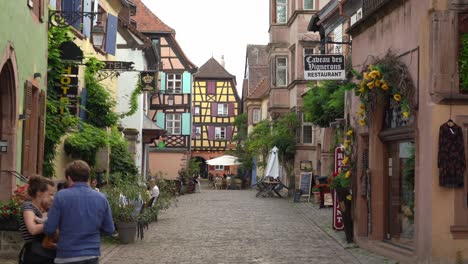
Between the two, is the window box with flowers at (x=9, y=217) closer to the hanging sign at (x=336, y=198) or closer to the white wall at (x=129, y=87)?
the hanging sign at (x=336, y=198)

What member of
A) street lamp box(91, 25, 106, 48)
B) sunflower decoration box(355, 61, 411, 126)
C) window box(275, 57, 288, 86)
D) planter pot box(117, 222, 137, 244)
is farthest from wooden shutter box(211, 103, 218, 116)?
sunflower decoration box(355, 61, 411, 126)

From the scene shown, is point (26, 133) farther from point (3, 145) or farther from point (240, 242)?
point (240, 242)

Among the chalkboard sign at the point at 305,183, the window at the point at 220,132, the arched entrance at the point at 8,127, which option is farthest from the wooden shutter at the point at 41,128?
the window at the point at 220,132

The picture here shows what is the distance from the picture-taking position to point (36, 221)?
23.2ft

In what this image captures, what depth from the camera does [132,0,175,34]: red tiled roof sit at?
173 ft

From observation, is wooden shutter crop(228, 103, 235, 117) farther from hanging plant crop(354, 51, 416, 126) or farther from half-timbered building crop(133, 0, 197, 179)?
hanging plant crop(354, 51, 416, 126)

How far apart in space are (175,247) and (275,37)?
1071 inches

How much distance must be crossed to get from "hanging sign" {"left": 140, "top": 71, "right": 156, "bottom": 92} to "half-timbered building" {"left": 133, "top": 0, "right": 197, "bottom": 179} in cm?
2359

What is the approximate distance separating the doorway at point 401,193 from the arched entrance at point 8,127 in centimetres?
677

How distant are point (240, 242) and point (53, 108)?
520 centimetres

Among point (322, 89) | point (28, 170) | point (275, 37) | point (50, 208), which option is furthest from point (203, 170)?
point (50, 208)

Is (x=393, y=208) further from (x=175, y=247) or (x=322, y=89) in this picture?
(x=322, y=89)

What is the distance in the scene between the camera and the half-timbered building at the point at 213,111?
80.1 metres

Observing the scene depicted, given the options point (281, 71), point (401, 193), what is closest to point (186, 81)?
point (281, 71)
